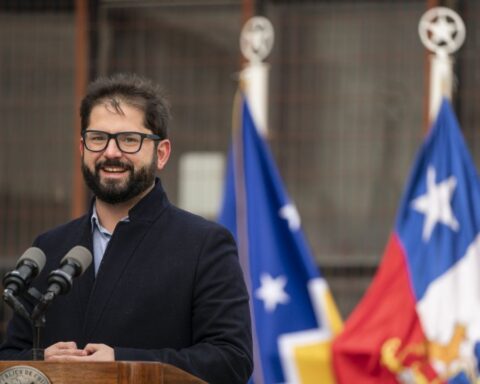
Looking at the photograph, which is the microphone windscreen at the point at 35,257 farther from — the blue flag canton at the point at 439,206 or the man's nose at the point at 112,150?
the blue flag canton at the point at 439,206

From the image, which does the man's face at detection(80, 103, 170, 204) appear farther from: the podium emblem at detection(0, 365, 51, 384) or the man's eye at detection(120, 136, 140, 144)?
the podium emblem at detection(0, 365, 51, 384)

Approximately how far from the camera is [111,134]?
4.24m

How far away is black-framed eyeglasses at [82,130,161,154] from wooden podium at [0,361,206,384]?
72 cm

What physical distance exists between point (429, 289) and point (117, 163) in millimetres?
3804

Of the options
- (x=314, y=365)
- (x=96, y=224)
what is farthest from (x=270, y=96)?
(x=96, y=224)

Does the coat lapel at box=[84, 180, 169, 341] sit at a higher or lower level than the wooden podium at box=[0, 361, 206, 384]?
higher

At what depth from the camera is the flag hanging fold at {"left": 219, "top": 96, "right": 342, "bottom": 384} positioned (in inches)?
307

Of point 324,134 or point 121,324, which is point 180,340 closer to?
point 121,324

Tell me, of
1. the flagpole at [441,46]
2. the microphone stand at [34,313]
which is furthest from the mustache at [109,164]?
the flagpole at [441,46]

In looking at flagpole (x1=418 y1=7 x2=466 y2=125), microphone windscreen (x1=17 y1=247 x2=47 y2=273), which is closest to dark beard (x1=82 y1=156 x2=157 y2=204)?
microphone windscreen (x1=17 y1=247 x2=47 y2=273)

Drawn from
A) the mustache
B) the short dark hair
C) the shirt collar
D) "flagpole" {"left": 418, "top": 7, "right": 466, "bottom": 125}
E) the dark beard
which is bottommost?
the shirt collar

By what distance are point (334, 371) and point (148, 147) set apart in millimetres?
3670

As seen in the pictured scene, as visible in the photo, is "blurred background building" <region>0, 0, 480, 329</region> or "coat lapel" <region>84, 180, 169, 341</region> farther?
"blurred background building" <region>0, 0, 480, 329</region>

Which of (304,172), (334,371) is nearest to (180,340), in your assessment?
(334,371)
